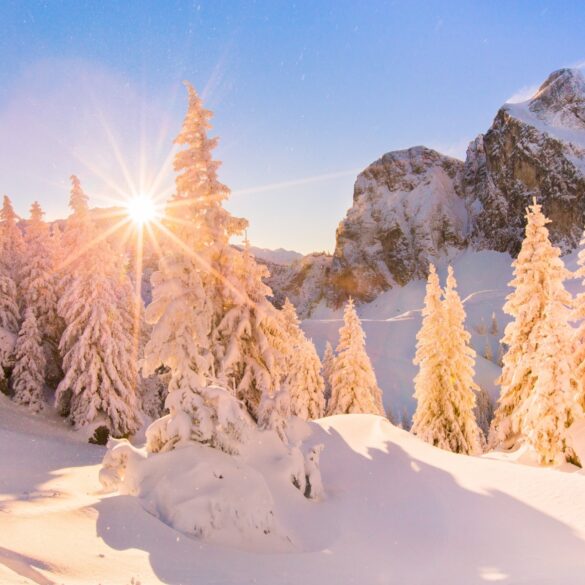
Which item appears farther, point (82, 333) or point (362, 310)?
point (362, 310)

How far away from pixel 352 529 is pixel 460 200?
560 feet

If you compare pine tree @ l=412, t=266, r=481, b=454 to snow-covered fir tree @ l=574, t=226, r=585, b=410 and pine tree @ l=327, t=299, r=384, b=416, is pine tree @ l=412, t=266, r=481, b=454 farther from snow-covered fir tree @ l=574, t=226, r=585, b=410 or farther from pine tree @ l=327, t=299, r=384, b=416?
snow-covered fir tree @ l=574, t=226, r=585, b=410

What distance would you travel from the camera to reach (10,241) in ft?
104

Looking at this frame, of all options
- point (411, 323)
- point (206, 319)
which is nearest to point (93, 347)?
point (206, 319)

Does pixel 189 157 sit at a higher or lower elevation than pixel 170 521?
higher

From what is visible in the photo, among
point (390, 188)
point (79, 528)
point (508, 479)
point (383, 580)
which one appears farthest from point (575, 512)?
point (390, 188)

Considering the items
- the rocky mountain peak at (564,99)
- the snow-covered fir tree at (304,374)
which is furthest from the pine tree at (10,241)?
the rocky mountain peak at (564,99)

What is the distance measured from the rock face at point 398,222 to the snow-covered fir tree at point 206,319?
477ft

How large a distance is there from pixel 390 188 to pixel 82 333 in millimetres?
161125

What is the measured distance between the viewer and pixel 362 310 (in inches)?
6161

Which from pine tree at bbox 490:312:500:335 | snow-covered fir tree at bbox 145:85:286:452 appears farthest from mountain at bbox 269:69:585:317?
snow-covered fir tree at bbox 145:85:286:452

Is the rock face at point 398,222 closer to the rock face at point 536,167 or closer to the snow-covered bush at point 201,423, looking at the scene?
the rock face at point 536,167

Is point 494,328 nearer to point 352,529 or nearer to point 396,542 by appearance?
point 352,529

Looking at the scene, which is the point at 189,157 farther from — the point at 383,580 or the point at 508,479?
the point at 508,479
